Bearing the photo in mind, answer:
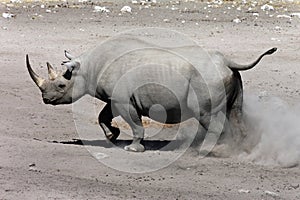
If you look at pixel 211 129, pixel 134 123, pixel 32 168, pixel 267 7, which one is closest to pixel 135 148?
pixel 134 123

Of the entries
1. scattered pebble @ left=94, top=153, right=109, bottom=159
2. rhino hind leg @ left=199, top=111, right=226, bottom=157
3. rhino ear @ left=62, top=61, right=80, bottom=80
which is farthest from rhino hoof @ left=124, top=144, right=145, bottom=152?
rhino ear @ left=62, top=61, right=80, bottom=80

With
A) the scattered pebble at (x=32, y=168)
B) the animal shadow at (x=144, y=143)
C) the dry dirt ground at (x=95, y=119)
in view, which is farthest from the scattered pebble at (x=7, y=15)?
the scattered pebble at (x=32, y=168)

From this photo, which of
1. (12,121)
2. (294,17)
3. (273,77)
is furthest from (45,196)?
(294,17)

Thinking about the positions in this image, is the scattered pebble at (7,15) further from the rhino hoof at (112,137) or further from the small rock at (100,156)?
the small rock at (100,156)

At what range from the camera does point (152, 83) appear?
8812mm

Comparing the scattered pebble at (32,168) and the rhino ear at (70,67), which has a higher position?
the rhino ear at (70,67)

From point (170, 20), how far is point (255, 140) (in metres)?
11.5

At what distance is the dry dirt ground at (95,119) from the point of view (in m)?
7.25

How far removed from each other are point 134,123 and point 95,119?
6.53 feet

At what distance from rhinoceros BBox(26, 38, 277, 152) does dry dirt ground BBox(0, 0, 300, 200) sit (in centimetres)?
51

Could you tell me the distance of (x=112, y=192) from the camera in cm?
702

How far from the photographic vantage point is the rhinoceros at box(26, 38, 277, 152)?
8688 millimetres

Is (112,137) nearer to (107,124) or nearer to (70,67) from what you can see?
(107,124)

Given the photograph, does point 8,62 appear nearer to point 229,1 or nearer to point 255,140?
point 255,140
